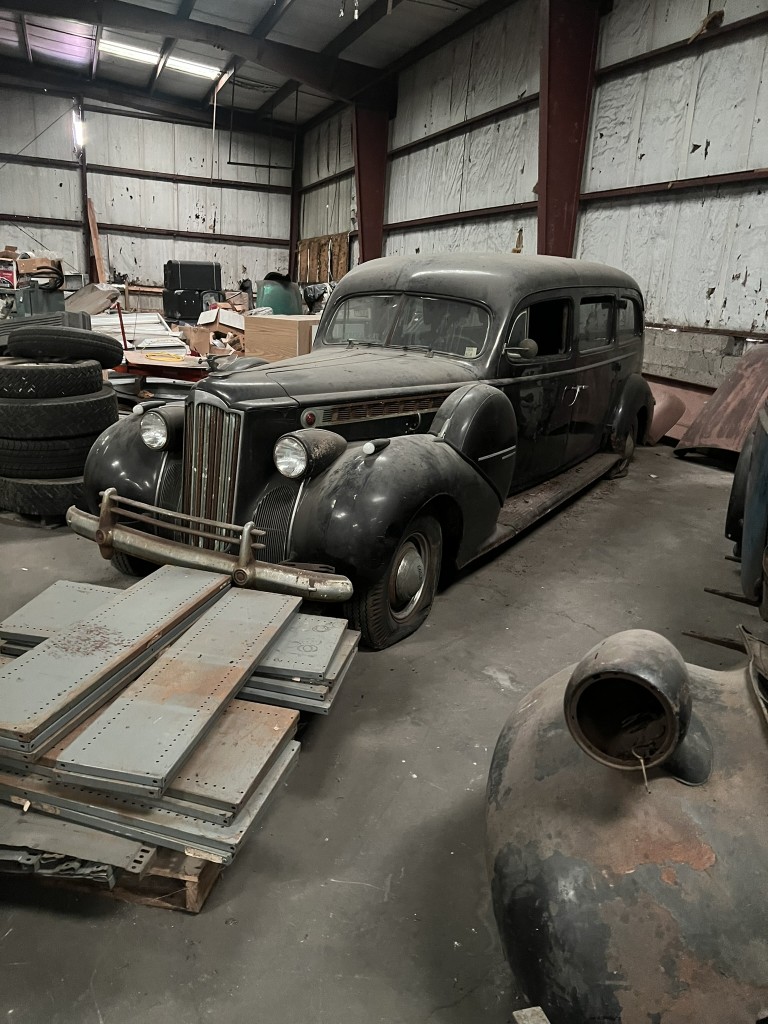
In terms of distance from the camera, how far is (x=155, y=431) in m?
3.33

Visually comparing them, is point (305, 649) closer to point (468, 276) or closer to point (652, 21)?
point (468, 276)

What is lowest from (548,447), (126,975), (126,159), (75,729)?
(126,975)

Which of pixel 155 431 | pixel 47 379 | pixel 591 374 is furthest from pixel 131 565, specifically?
pixel 591 374

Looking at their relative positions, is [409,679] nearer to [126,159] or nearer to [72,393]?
[72,393]

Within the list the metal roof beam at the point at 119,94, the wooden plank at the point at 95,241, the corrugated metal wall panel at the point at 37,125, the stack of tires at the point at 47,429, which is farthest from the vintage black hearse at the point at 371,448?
the metal roof beam at the point at 119,94

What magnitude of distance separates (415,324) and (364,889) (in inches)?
129

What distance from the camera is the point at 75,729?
77.2 inches

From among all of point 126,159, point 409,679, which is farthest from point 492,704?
point 126,159

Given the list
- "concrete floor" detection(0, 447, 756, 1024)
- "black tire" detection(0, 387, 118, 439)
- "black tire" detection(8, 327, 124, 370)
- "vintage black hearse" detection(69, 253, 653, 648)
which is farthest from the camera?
"black tire" detection(8, 327, 124, 370)

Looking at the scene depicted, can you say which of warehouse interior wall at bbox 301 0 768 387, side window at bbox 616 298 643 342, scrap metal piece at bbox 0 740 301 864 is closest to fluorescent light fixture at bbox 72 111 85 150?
warehouse interior wall at bbox 301 0 768 387

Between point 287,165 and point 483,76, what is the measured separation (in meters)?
8.14

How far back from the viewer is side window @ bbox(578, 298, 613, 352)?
4949 mm

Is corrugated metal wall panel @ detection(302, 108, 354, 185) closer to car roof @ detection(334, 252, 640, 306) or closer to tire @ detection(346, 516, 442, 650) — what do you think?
car roof @ detection(334, 252, 640, 306)

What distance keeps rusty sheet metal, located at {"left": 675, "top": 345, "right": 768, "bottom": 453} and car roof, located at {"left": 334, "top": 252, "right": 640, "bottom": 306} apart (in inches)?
114
